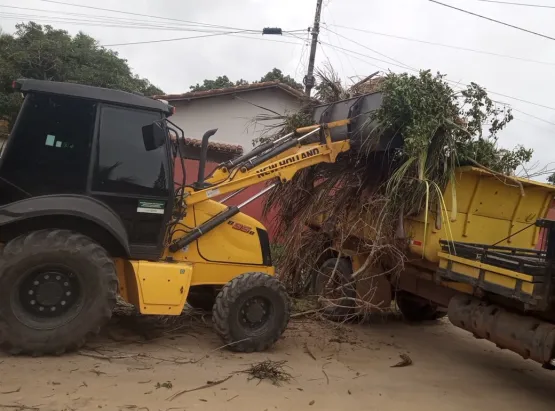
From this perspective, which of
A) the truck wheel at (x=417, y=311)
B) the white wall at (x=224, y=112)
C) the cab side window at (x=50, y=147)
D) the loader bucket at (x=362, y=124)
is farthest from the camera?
the white wall at (x=224, y=112)

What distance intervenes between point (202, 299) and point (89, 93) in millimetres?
2923

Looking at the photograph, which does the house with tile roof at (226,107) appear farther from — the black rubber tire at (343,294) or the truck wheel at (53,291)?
the truck wheel at (53,291)

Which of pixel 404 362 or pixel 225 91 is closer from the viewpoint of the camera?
pixel 404 362

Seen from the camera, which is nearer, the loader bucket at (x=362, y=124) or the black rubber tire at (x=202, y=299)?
the loader bucket at (x=362, y=124)

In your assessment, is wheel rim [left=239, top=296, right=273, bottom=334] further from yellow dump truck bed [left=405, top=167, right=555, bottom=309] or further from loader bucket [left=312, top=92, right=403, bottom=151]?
loader bucket [left=312, top=92, right=403, bottom=151]

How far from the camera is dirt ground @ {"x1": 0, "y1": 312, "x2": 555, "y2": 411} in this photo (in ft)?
12.7

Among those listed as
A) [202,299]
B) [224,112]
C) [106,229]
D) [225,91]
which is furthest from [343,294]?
[224,112]

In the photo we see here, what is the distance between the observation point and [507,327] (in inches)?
184

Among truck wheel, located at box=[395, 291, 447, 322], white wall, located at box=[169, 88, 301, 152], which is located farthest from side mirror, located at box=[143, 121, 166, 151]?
white wall, located at box=[169, 88, 301, 152]

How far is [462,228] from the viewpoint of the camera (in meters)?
5.80

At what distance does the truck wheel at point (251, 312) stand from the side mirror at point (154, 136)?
Answer: 60.6 inches

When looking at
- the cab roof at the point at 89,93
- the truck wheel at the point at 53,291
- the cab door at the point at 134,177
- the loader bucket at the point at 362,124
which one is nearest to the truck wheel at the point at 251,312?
the cab door at the point at 134,177

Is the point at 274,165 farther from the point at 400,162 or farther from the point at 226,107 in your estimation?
the point at 226,107

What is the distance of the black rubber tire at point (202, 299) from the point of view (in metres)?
6.18
